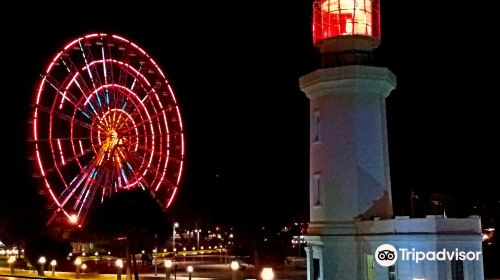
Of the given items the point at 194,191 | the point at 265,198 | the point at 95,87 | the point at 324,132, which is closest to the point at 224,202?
the point at 265,198

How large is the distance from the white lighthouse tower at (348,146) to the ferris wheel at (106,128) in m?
15.6

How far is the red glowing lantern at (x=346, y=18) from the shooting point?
26.6 meters

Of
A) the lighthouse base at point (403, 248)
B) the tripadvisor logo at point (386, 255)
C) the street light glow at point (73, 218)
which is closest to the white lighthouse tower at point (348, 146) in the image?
the lighthouse base at point (403, 248)

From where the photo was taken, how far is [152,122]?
42594 millimetres

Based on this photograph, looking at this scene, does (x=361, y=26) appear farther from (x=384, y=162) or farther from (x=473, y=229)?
(x=473, y=229)

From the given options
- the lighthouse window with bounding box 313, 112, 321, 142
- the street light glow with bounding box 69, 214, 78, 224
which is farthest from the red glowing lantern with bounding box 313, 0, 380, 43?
the street light glow with bounding box 69, 214, 78, 224

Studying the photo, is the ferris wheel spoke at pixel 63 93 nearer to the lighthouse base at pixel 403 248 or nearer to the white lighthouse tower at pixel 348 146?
the white lighthouse tower at pixel 348 146

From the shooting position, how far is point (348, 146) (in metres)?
26.6

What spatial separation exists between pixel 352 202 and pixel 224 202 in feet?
179

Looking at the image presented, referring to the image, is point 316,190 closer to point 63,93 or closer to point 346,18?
point 346,18

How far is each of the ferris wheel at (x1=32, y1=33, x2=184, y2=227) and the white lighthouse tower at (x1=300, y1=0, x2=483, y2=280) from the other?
51.3 ft

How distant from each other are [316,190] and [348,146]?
236cm

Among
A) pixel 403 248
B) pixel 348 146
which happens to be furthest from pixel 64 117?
pixel 403 248

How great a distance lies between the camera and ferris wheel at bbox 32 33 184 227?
121 ft
